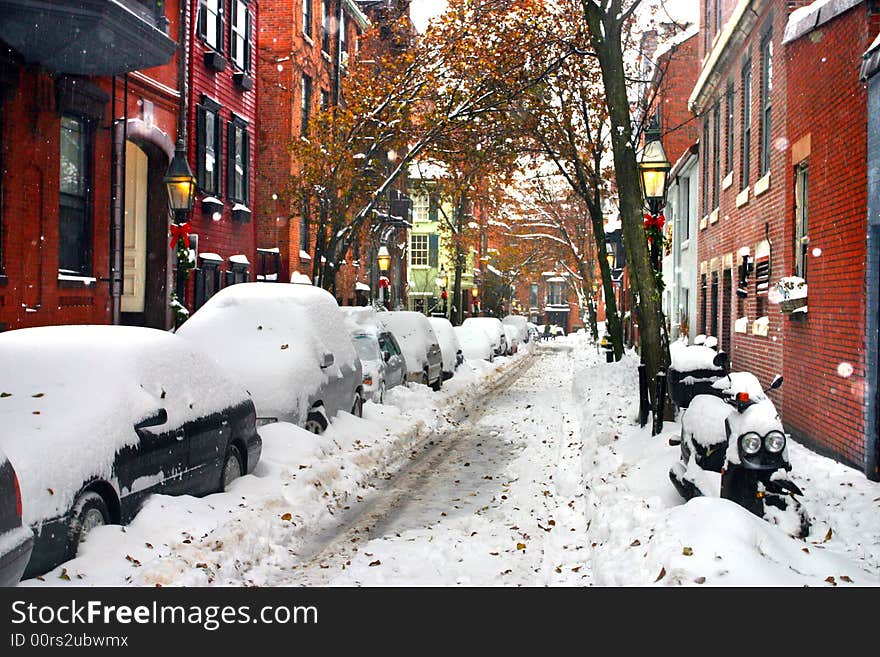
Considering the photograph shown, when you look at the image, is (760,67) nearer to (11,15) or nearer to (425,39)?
(425,39)

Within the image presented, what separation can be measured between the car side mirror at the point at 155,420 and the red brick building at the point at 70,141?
30.3 ft

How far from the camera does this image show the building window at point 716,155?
22.3 metres

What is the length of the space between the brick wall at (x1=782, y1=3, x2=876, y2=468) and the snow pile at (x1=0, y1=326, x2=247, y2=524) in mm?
6594

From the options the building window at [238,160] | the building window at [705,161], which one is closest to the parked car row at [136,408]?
the building window at [705,161]

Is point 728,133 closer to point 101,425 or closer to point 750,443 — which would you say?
point 750,443

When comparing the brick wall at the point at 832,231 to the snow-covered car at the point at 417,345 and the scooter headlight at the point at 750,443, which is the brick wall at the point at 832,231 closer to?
the scooter headlight at the point at 750,443

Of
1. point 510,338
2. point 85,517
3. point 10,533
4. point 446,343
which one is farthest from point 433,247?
point 10,533

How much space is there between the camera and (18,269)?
50.9ft

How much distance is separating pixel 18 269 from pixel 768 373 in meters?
11.9

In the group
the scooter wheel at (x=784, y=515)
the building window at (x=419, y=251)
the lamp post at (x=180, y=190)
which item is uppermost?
the building window at (x=419, y=251)

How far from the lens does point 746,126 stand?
1844 cm

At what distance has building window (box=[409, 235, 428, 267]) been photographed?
2813 inches

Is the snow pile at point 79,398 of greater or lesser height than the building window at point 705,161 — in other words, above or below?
below

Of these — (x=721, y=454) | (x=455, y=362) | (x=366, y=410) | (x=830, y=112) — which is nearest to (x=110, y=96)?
(x=366, y=410)
